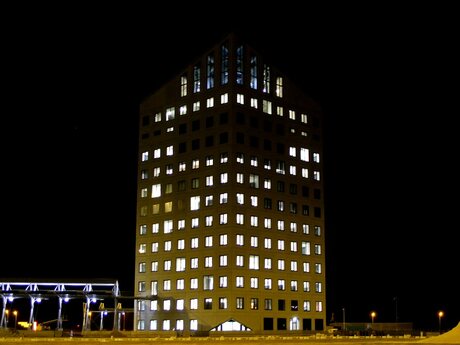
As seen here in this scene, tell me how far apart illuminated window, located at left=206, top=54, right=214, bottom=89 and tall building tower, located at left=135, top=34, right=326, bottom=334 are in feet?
0.51

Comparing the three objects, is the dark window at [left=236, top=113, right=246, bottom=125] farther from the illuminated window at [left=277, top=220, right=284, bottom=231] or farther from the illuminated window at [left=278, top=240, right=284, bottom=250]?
the illuminated window at [left=278, top=240, right=284, bottom=250]

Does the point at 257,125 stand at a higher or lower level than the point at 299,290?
higher

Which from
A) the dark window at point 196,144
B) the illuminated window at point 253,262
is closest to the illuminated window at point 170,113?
the dark window at point 196,144

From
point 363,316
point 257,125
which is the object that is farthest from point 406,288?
point 257,125

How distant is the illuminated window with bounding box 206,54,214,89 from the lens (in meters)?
111

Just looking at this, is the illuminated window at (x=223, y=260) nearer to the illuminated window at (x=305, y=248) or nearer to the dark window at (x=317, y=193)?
the illuminated window at (x=305, y=248)

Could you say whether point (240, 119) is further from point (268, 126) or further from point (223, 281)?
point (223, 281)

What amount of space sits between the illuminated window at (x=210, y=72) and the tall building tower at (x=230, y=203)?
16 centimetres

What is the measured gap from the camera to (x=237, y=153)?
106562 mm

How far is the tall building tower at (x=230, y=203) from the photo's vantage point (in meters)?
103

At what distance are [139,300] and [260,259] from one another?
20.4 meters

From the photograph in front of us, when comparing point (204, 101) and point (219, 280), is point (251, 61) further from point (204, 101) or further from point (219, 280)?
point (219, 280)

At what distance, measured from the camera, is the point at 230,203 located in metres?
104

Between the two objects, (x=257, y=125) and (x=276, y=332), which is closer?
(x=276, y=332)
